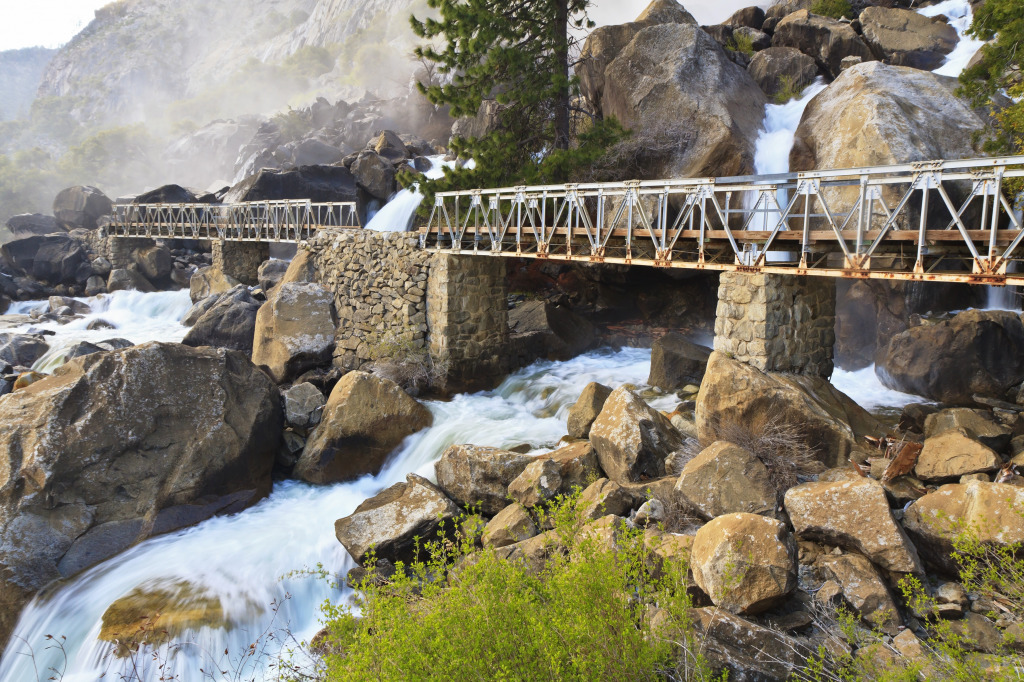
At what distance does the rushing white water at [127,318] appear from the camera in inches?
842

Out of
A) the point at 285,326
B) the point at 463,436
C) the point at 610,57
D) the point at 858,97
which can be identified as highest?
the point at 610,57

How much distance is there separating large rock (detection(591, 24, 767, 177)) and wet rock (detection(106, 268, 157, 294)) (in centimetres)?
2082

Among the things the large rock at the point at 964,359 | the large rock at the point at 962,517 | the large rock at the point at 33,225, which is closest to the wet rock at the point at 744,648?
the large rock at the point at 962,517

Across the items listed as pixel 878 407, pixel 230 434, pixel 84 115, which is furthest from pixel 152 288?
pixel 84 115

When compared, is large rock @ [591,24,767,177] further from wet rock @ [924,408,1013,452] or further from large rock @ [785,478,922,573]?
large rock @ [785,478,922,573]

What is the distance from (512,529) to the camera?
754 cm

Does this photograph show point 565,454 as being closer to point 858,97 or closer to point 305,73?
point 858,97

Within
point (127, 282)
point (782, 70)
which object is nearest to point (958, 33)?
point (782, 70)

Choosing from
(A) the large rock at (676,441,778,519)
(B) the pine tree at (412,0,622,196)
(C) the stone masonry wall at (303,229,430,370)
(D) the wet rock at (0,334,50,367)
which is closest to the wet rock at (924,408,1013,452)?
(A) the large rock at (676,441,778,519)

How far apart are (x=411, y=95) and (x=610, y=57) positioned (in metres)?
30.4

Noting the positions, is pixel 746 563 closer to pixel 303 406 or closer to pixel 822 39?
pixel 303 406

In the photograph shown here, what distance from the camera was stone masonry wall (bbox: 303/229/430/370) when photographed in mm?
15148

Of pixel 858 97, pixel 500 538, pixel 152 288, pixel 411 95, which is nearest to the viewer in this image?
pixel 500 538

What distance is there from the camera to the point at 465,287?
14.6 meters
